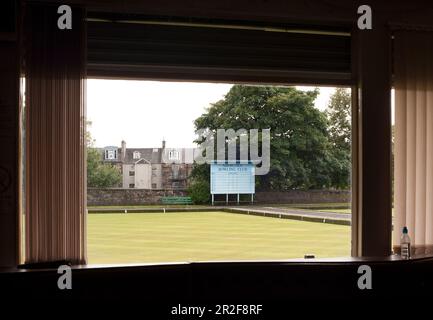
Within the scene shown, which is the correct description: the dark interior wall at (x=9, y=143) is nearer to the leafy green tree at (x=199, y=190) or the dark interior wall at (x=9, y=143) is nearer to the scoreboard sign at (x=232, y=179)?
the leafy green tree at (x=199, y=190)

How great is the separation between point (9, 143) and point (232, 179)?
1.90 metres

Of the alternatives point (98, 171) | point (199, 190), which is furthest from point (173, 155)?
point (98, 171)

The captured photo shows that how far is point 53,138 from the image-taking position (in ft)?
9.20

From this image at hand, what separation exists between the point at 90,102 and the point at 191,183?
134 centimetres

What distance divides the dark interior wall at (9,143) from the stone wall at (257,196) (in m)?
0.74

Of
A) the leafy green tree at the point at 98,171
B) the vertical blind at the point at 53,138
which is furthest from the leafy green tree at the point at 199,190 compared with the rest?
the vertical blind at the point at 53,138

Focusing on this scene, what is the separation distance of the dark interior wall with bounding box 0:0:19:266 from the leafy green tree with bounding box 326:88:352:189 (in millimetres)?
2360

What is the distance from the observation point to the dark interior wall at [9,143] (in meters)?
2.75

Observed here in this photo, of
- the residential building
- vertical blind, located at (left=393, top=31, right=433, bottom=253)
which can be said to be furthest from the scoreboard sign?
vertical blind, located at (left=393, top=31, right=433, bottom=253)

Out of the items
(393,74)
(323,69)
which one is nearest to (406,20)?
(393,74)

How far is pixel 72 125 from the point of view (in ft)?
9.32

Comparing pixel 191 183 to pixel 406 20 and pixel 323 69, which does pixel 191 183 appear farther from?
pixel 406 20

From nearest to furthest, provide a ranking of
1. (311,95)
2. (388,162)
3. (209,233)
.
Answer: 1. (388,162)
2. (311,95)
3. (209,233)

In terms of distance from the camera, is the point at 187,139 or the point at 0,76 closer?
the point at 0,76
